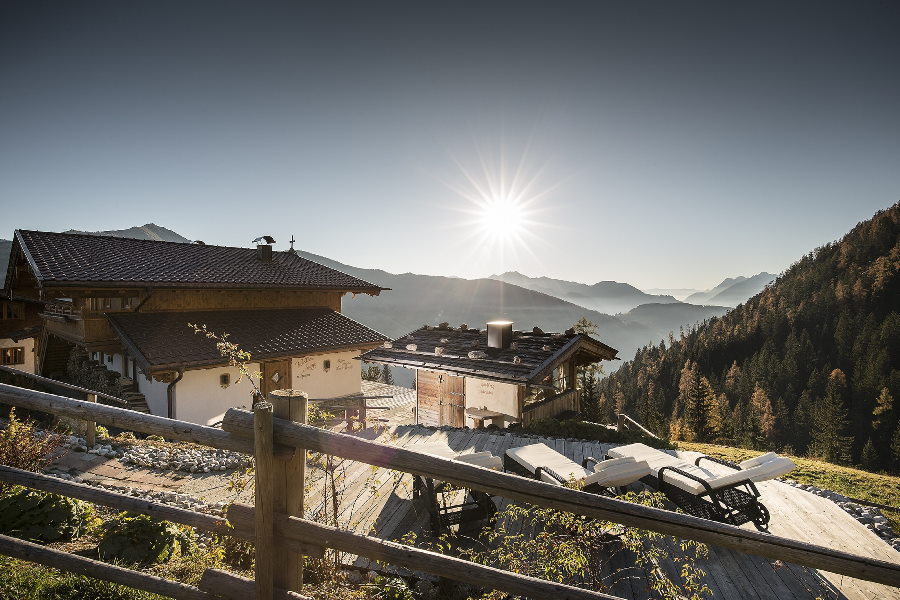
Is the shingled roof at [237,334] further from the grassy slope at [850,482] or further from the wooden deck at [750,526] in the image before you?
the grassy slope at [850,482]

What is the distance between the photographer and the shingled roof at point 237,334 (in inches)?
511

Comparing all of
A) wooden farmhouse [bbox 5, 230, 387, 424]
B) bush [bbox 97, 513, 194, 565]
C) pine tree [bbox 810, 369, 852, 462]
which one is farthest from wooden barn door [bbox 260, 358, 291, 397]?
pine tree [bbox 810, 369, 852, 462]

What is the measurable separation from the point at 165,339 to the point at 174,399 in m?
1.98

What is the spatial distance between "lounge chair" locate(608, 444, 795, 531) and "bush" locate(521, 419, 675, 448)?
12.2 feet

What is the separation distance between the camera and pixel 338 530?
2297mm

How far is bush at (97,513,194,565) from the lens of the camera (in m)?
4.15

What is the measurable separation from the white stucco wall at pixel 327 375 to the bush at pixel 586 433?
9.48 metres

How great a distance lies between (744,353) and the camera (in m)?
102

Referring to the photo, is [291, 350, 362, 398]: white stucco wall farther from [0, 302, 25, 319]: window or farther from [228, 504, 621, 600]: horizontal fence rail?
[228, 504, 621, 600]: horizontal fence rail

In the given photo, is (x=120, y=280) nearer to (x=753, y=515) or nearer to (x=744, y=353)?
(x=753, y=515)

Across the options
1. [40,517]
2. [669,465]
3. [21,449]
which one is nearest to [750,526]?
[669,465]

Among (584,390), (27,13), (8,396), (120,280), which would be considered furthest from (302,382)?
(584,390)

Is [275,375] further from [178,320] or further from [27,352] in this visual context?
[27,352]

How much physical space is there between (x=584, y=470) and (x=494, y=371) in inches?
292
